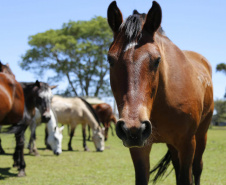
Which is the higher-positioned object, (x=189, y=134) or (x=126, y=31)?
(x=126, y=31)

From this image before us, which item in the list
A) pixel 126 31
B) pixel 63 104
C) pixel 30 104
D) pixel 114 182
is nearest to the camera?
pixel 126 31

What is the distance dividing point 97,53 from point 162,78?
108 feet

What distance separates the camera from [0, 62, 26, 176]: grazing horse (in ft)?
19.1

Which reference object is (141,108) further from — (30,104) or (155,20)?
(30,104)

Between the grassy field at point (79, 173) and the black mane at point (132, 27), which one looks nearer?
the black mane at point (132, 27)

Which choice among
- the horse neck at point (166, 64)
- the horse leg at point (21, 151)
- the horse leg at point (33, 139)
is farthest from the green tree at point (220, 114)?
the horse neck at point (166, 64)

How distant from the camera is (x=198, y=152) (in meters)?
4.59

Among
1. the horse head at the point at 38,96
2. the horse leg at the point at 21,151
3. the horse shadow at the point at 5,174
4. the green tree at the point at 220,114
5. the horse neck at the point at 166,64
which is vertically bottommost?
the green tree at the point at 220,114

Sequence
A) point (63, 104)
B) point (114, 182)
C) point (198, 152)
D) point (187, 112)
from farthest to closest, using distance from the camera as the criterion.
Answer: point (63, 104)
point (114, 182)
point (198, 152)
point (187, 112)

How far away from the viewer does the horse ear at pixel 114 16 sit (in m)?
2.73

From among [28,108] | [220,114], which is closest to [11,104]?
[28,108]

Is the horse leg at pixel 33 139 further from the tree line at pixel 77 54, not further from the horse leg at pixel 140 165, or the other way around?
the tree line at pixel 77 54

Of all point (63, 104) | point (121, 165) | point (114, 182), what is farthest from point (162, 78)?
point (63, 104)

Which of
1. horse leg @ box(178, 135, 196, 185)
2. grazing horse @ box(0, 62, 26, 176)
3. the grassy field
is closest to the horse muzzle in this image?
horse leg @ box(178, 135, 196, 185)
